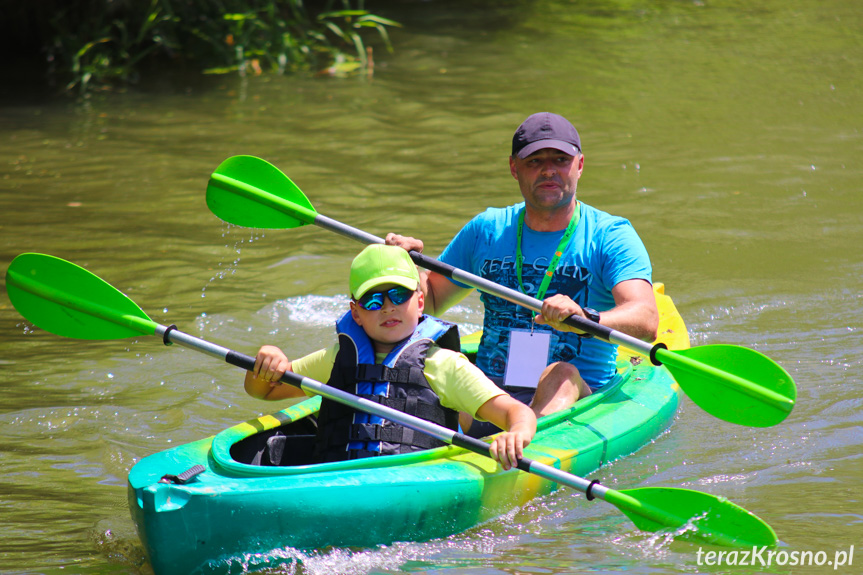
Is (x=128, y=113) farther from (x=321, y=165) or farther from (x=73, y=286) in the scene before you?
(x=73, y=286)

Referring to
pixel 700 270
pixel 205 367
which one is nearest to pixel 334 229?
pixel 205 367

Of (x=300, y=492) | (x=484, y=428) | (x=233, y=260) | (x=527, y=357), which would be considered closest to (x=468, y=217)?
(x=233, y=260)

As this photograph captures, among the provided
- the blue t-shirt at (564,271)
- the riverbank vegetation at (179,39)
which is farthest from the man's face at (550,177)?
the riverbank vegetation at (179,39)

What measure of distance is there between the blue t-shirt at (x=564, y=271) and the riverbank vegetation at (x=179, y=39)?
6661mm

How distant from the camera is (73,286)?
3.62m

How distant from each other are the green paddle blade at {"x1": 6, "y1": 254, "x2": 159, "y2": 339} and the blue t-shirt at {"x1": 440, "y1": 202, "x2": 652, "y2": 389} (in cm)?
137

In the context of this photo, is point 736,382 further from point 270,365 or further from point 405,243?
point 270,365

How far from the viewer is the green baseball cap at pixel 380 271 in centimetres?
314

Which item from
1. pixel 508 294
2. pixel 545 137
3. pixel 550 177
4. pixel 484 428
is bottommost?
pixel 484 428

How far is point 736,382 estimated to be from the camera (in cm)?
324

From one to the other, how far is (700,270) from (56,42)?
25.3ft

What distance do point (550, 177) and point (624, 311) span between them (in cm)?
61

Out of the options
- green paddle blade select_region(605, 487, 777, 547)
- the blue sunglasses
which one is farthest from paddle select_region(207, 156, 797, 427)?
the blue sunglasses

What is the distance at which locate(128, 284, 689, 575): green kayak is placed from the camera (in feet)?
9.43
